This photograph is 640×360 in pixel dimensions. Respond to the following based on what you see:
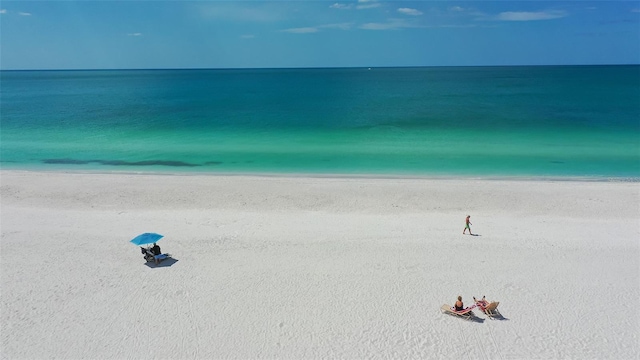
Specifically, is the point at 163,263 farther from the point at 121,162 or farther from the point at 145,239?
the point at 121,162

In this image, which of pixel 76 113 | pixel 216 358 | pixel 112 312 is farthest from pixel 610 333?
pixel 76 113

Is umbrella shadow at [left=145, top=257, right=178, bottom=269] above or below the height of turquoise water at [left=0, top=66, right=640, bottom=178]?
below

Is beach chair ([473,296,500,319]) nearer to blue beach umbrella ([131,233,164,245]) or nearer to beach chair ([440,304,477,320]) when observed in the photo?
beach chair ([440,304,477,320])

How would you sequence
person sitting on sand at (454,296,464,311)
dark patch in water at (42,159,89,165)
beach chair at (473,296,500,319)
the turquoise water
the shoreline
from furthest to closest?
dark patch in water at (42,159,89,165) → the turquoise water → the shoreline → person sitting on sand at (454,296,464,311) → beach chair at (473,296,500,319)

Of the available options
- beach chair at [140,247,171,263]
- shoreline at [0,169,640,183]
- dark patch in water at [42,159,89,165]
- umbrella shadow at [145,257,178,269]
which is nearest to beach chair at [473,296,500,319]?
umbrella shadow at [145,257,178,269]

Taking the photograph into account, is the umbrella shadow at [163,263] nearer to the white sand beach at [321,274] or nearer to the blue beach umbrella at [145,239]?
the white sand beach at [321,274]

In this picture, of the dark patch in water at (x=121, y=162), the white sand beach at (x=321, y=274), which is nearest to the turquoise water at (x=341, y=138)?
the dark patch in water at (x=121, y=162)
